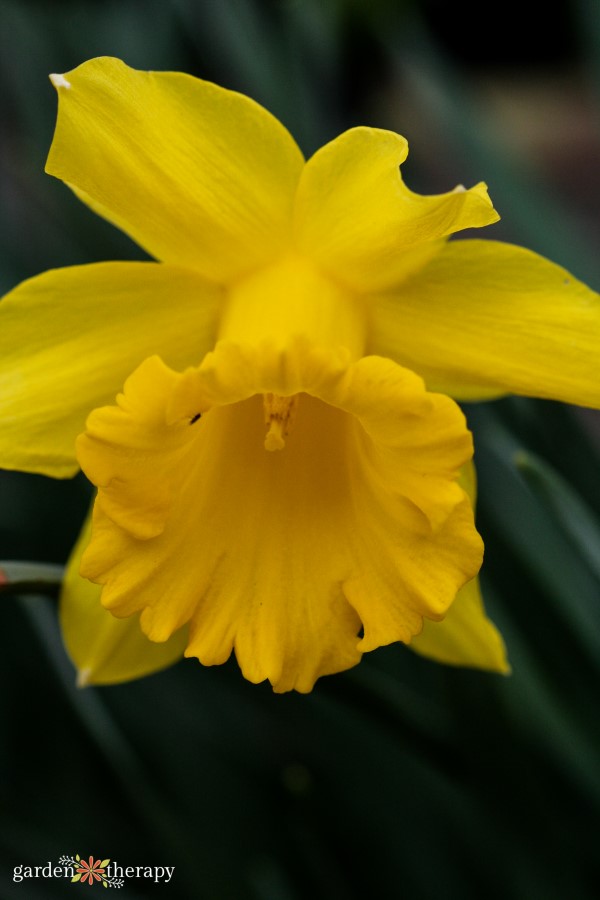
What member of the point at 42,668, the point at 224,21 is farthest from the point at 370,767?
the point at 224,21

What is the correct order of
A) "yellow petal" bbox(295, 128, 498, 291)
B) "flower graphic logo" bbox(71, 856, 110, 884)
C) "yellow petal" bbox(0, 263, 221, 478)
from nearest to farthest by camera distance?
"yellow petal" bbox(295, 128, 498, 291) < "yellow petal" bbox(0, 263, 221, 478) < "flower graphic logo" bbox(71, 856, 110, 884)

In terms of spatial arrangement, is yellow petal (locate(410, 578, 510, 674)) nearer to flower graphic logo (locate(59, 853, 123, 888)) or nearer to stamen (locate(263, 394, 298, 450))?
stamen (locate(263, 394, 298, 450))

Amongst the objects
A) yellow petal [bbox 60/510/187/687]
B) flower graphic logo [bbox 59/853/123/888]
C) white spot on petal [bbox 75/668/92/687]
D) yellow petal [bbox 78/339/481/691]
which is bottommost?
flower graphic logo [bbox 59/853/123/888]

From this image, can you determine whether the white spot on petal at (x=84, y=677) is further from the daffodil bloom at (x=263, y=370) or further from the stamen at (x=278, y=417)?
the stamen at (x=278, y=417)

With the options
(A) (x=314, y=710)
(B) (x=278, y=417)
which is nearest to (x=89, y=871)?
(A) (x=314, y=710)

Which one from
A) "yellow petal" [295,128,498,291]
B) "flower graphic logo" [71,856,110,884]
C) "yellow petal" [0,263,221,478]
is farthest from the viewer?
"flower graphic logo" [71,856,110,884]

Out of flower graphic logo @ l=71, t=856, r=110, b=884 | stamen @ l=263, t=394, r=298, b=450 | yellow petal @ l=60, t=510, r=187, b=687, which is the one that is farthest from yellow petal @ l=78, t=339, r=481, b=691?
flower graphic logo @ l=71, t=856, r=110, b=884

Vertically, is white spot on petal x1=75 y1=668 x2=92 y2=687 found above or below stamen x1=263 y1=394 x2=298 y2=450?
below
